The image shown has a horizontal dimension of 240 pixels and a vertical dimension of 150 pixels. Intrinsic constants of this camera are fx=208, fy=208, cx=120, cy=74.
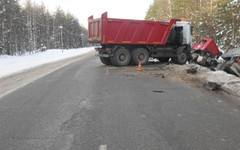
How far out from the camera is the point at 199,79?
8086mm

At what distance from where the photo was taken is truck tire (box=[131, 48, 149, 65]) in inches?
497

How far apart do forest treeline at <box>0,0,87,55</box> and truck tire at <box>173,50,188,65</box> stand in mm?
24449

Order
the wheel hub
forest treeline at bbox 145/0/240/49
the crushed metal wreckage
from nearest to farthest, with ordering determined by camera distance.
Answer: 1. the crushed metal wreckage
2. the wheel hub
3. forest treeline at bbox 145/0/240/49

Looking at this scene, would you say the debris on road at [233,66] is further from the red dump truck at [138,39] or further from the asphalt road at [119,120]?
the red dump truck at [138,39]

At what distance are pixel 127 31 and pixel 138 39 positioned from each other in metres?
0.84

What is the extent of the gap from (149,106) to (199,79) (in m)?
4.25

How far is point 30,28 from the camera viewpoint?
50312mm

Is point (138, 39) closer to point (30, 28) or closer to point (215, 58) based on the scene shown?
point (215, 58)

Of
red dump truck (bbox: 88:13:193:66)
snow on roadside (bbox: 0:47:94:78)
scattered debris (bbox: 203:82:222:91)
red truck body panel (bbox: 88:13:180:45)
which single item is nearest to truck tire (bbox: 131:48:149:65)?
red dump truck (bbox: 88:13:193:66)

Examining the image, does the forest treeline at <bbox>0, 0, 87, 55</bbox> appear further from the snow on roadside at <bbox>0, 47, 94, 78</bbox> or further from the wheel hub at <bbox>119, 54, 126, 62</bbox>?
the wheel hub at <bbox>119, 54, 126, 62</bbox>

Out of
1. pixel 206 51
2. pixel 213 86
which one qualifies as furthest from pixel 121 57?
pixel 213 86

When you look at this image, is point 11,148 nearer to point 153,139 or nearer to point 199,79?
point 153,139

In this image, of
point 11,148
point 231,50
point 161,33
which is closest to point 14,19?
point 161,33

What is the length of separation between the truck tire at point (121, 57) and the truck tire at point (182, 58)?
348 centimetres
